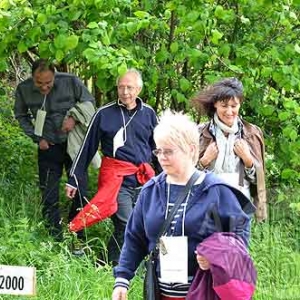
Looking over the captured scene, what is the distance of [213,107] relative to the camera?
4.98 m

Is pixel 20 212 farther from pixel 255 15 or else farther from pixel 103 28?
pixel 255 15

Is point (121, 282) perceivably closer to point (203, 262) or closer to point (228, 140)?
point (203, 262)

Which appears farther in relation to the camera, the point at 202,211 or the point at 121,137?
the point at 121,137

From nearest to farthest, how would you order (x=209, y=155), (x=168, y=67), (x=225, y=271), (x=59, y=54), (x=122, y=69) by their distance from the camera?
(x=225, y=271) → (x=209, y=155) → (x=122, y=69) → (x=59, y=54) → (x=168, y=67)

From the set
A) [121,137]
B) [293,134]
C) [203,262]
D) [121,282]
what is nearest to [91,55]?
[121,137]

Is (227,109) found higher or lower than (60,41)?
lower

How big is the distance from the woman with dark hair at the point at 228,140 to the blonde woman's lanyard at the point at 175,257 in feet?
5.11

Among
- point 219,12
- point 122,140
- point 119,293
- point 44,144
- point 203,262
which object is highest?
point 219,12

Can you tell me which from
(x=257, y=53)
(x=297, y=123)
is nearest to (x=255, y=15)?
(x=257, y=53)

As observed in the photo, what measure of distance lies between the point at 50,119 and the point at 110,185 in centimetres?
103

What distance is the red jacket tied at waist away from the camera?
595 centimetres

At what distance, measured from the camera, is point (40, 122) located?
6617mm

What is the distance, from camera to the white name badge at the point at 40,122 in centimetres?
660

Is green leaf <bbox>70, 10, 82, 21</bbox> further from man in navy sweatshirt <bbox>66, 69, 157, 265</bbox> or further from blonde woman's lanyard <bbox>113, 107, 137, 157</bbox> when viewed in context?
blonde woman's lanyard <bbox>113, 107, 137, 157</bbox>
